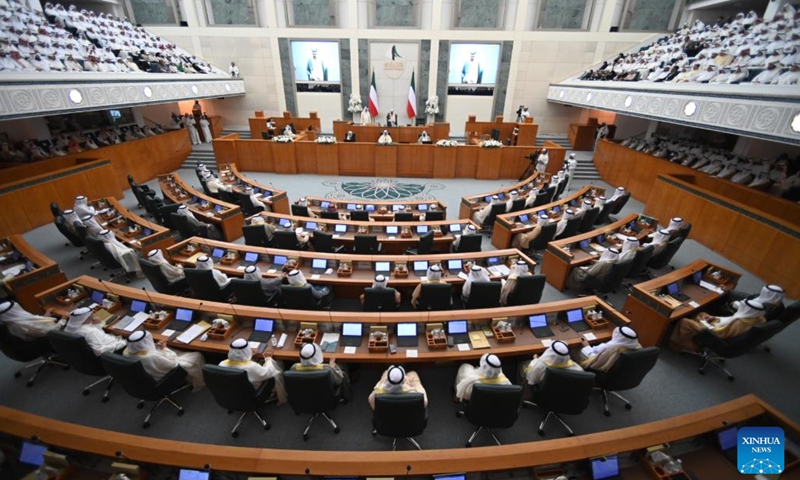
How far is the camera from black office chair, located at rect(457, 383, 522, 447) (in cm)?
399

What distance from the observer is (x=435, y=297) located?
251 inches

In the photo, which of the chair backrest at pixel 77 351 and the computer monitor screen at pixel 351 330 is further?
the computer monitor screen at pixel 351 330

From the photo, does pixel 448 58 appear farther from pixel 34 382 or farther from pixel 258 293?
pixel 34 382

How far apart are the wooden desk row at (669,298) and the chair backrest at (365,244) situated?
5.48 m

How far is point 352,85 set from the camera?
22062 millimetres

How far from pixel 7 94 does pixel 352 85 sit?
53.1ft

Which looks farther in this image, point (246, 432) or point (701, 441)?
point (246, 432)

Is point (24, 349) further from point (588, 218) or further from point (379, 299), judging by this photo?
point (588, 218)

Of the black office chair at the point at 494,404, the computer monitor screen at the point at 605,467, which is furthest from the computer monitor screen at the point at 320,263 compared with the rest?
the computer monitor screen at the point at 605,467

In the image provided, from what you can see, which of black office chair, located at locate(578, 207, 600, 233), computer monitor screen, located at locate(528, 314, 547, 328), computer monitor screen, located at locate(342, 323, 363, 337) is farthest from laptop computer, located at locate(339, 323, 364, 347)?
black office chair, located at locate(578, 207, 600, 233)

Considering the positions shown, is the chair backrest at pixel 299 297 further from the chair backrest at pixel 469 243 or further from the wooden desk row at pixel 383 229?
the chair backrest at pixel 469 243

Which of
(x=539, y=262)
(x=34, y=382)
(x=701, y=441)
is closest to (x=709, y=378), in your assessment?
(x=701, y=441)

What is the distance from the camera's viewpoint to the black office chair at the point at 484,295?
6.28 metres

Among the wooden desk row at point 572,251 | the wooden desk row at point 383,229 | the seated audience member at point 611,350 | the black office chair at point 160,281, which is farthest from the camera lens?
the wooden desk row at point 383,229
